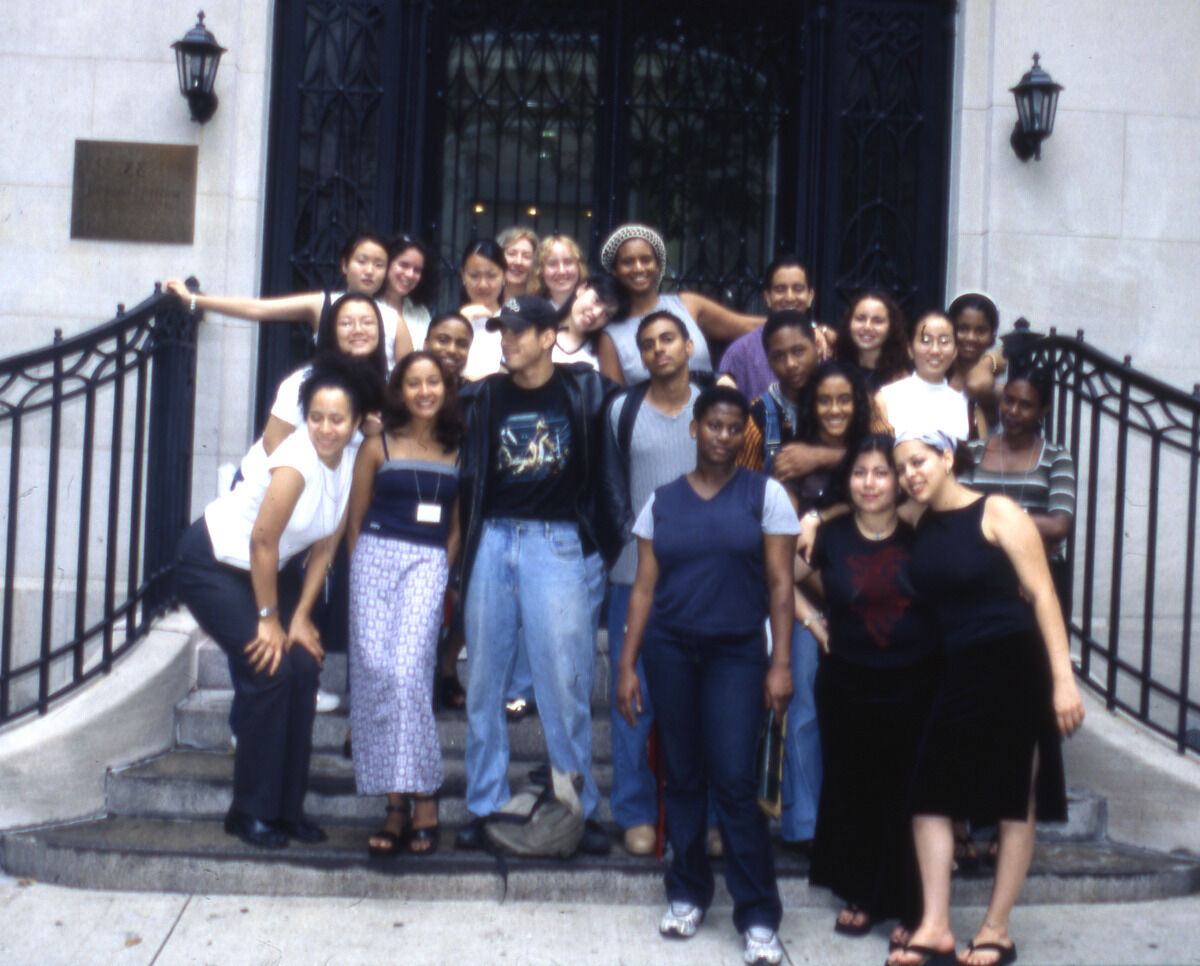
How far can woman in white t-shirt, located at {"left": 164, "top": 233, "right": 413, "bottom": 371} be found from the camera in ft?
18.5

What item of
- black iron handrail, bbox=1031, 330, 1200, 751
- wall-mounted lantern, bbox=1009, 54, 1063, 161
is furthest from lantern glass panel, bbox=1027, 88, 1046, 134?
black iron handrail, bbox=1031, 330, 1200, 751

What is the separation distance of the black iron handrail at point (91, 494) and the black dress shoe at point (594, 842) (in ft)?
7.46

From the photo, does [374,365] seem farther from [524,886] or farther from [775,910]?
[775,910]

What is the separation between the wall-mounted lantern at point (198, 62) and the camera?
21.6 feet

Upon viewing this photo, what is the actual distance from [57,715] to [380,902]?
1709mm

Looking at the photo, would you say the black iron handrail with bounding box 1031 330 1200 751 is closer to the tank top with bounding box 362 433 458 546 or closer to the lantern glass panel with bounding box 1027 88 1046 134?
the lantern glass panel with bounding box 1027 88 1046 134

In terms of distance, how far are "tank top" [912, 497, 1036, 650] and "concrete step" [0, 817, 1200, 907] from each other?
1.19 meters

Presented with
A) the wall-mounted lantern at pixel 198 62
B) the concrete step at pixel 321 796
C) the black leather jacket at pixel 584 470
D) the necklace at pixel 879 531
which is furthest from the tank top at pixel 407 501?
the wall-mounted lantern at pixel 198 62

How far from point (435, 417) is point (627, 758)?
1456mm

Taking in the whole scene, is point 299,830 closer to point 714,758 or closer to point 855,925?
point 714,758

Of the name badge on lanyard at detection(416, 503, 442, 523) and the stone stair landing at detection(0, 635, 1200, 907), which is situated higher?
the name badge on lanyard at detection(416, 503, 442, 523)

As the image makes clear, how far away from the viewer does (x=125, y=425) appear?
681 centimetres

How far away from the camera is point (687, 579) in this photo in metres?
4.26

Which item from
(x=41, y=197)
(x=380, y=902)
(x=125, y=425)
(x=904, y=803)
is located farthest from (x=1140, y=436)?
(x=41, y=197)
